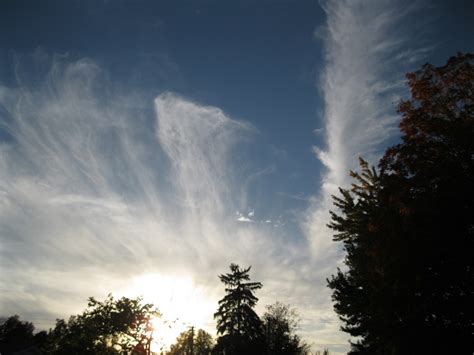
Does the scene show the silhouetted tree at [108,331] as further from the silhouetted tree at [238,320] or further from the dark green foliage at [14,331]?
the dark green foliage at [14,331]

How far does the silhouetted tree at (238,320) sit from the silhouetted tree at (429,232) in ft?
79.4

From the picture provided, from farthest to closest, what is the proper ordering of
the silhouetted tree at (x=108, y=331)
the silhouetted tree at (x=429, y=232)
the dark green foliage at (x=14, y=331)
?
the dark green foliage at (x=14, y=331) < the silhouetted tree at (x=108, y=331) < the silhouetted tree at (x=429, y=232)

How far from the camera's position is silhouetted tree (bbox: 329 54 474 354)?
410 inches

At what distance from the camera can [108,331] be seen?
2897 cm

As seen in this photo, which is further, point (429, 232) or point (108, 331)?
point (108, 331)

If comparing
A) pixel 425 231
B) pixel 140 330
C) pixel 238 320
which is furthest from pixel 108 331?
pixel 425 231

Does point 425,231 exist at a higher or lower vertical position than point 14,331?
lower

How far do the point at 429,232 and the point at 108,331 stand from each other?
109 ft

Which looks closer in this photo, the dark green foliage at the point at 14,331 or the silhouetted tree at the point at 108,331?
the silhouetted tree at the point at 108,331

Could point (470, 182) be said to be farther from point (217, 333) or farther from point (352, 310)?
point (217, 333)

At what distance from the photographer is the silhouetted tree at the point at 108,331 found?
2623 cm

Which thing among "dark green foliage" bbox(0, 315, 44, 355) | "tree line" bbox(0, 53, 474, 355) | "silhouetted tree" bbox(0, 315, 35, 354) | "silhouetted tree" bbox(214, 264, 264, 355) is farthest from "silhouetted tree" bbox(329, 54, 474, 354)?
"silhouetted tree" bbox(0, 315, 35, 354)

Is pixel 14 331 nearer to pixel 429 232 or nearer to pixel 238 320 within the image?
pixel 238 320

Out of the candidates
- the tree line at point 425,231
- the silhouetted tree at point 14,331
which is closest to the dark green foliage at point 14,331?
the silhouetted tree at point 14,331
